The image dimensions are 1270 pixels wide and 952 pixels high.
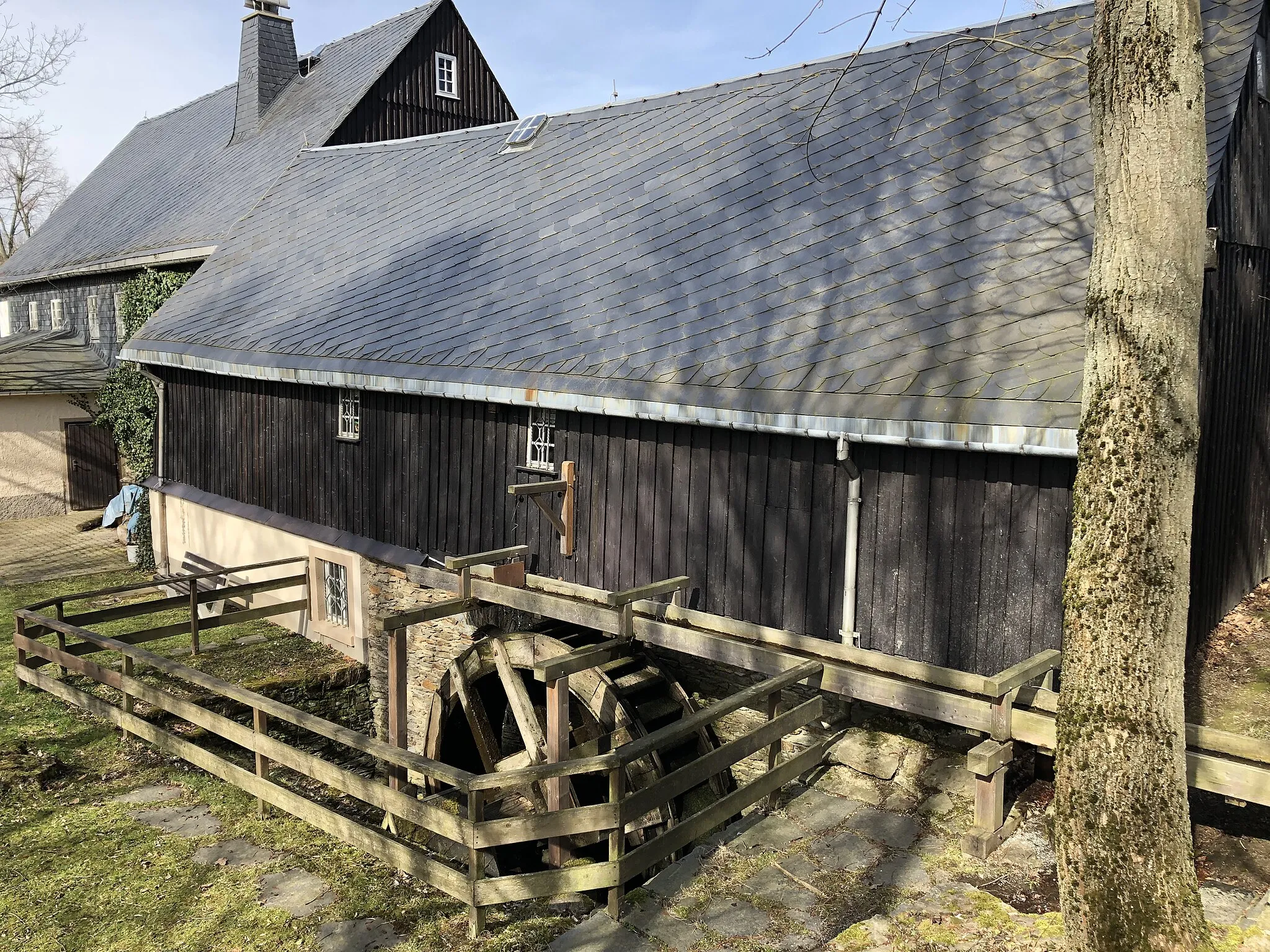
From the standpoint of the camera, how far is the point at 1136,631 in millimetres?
4117

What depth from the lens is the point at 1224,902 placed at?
4953mm

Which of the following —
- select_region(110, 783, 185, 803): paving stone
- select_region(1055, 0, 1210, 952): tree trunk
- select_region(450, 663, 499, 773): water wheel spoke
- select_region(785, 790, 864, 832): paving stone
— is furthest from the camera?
select_region(450, 663, 499, 773): water wheel spoke

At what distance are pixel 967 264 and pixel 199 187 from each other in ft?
61.4

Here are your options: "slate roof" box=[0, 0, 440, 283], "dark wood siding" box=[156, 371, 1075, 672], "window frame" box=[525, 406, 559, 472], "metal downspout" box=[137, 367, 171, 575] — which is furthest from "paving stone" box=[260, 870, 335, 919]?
"slate roof" box=[0, 0, 440, 283]

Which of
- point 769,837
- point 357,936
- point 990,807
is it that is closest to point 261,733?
point 357,936

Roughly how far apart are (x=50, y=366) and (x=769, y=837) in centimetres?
2120

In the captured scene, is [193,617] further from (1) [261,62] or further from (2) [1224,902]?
(1) [261,62]

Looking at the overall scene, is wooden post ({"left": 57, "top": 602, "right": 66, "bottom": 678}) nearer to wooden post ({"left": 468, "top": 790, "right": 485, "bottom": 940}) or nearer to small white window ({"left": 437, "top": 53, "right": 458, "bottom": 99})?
wooden post ({"left": 468, "top": 790, "right": 485, "bottom": 940})

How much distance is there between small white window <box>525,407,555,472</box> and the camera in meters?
9.39

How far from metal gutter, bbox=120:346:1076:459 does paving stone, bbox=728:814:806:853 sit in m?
2.57

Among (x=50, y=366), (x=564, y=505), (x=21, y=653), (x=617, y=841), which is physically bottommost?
(x=21, y=653)

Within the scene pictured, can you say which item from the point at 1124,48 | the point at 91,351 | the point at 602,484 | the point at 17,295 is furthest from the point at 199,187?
the point at 1124,48

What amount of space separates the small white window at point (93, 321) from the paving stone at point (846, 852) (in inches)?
862

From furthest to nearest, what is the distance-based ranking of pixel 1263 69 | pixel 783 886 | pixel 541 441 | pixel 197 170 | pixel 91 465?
pixel 197 170
pixel 91 465
pixel 541 441
pixel 1263 69
pixel 783 886
